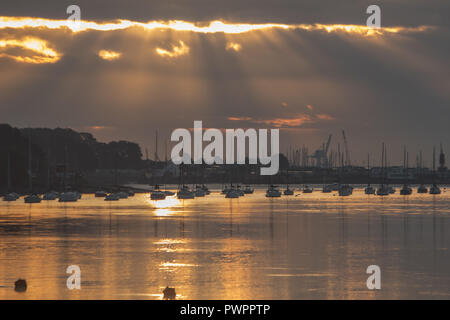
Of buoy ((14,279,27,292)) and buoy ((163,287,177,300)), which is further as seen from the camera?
buoy ((14,279,27,292))

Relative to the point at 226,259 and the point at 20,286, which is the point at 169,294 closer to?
the point at 20,286

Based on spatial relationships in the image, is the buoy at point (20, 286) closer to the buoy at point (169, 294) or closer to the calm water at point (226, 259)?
Answer: the calm water at point (226, 259)

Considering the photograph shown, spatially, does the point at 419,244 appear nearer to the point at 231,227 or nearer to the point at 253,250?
the point at 253,250

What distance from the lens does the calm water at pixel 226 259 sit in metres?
46.6

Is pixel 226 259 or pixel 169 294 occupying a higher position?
pixel 169 294

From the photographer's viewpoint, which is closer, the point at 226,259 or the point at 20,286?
the point at 20,286

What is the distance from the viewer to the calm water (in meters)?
46.6

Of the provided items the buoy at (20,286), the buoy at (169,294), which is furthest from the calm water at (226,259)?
the buoy at (169,294)

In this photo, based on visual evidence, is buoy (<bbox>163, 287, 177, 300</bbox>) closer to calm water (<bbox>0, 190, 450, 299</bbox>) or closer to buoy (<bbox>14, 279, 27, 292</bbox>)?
calm water (<bbox>0, 190, 450, 299</bbox>)

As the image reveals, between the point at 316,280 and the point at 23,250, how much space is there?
29009 millimetres

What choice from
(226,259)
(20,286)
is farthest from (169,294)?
(226,259)

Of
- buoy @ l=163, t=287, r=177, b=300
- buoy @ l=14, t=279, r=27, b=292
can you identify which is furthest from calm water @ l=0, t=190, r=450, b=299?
buoy @ l=163, t=287, r=177, b=300

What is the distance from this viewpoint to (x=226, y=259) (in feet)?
209

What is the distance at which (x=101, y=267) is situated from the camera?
56.8 meters
